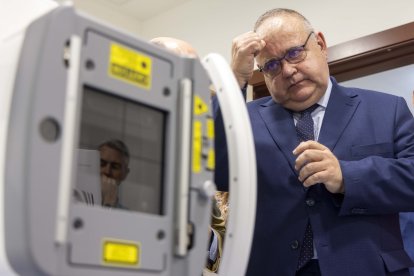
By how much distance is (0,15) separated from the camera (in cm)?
95

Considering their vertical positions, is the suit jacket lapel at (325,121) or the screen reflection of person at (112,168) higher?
the suit jacket lapel at (325,121)

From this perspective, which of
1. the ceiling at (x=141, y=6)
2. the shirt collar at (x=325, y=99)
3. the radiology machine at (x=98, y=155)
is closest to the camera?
the radiology machine at (x=98, y=155)

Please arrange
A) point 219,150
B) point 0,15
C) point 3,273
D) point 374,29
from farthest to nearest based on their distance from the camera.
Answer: point 374,29 < point 219,150 < point 0,15 < point 3,273

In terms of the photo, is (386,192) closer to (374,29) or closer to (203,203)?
(203,203)

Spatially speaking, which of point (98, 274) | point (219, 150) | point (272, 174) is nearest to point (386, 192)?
point (272, 174)

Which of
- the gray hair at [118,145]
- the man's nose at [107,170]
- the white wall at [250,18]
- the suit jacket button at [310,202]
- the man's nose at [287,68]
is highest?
the white wall at [250,18]

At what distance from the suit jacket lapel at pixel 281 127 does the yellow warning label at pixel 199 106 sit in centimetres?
61

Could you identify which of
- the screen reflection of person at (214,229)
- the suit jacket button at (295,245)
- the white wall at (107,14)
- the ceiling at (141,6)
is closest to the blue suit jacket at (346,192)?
the suit jacket button at (295,245)

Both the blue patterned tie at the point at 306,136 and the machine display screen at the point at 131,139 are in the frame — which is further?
the blue patterned tie at the point at 306,136

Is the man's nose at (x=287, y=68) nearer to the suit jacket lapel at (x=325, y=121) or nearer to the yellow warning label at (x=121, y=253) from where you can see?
the suit jacket lapel at (x=325, y=121)

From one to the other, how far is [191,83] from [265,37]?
0.74m

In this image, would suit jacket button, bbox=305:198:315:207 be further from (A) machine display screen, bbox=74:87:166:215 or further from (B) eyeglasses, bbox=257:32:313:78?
(A) machine display screen, bbox=74:87:166:215

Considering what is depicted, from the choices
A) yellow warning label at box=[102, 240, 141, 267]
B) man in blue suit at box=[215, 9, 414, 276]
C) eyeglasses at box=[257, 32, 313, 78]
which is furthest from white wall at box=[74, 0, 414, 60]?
yellow warning label at box=[102, 240, 141, 267]

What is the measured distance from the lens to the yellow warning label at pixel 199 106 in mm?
839
